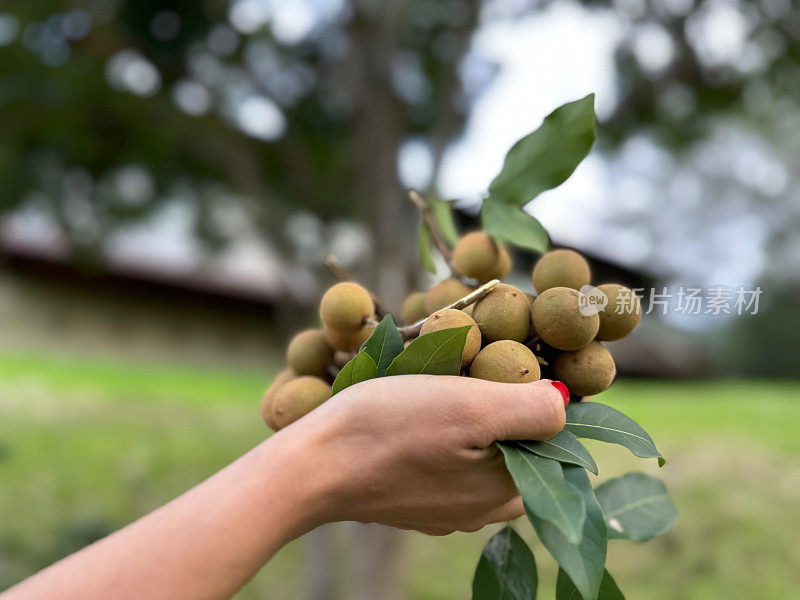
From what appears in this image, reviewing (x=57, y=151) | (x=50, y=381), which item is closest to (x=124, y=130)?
(x=57, y=151)

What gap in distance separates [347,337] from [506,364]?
0.72 ft

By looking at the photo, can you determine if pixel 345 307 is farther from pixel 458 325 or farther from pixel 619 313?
pixel 619 313

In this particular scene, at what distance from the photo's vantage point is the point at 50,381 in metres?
5.39

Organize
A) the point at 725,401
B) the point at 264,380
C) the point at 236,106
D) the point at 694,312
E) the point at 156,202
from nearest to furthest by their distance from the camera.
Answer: the point at 694,312 → the point at 236,106 → the point at 156,202 → the point at 725,401 → the point at 264,380

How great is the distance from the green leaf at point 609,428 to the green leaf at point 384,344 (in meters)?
0.20

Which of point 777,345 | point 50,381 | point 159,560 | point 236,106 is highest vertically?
point 236,106

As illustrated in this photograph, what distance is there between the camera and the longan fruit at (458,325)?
64 centimetres

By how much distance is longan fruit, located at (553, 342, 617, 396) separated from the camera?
671 millimetres

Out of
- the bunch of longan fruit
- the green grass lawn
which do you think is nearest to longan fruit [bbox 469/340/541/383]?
the bunch of longan fruit

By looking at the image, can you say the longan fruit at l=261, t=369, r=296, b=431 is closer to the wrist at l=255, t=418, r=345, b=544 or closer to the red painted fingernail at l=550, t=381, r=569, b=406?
the wrist at l=255, t=418, r=345, b=544

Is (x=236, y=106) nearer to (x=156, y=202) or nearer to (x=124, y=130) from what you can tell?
(x=124, y=130)

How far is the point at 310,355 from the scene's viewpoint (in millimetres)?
788

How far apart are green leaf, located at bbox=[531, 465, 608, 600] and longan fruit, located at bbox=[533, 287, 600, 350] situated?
132 mm

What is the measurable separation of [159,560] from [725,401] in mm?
4944
